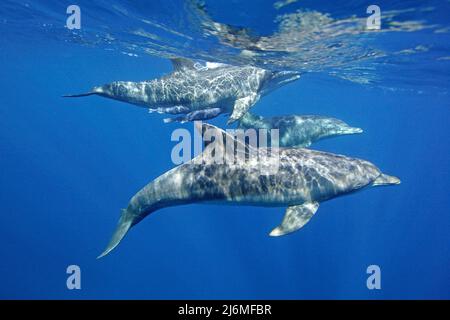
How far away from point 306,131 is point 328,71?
558 inches

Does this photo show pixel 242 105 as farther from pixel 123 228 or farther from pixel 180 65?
pixel 123 228

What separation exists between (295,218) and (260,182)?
50.6 inches

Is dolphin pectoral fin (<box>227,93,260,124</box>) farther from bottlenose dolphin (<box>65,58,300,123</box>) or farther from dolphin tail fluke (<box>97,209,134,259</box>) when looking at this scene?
dolphin tail fluke (<box>97,209,134,259</box>)

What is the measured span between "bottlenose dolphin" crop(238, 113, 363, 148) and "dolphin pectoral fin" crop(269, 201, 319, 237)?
201 inches

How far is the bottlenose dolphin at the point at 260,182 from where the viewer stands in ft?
32.4

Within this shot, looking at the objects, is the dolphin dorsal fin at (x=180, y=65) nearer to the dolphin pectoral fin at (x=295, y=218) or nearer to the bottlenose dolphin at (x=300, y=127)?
Result: the bottlenose dolphin at (x=300, y=127)

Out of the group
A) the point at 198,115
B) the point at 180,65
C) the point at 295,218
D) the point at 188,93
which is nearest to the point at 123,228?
the point at 198,115

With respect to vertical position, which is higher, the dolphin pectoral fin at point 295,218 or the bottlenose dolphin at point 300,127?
the bottlenose dolphin at point 300,127

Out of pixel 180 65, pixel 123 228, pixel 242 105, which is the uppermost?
pixel 180 65

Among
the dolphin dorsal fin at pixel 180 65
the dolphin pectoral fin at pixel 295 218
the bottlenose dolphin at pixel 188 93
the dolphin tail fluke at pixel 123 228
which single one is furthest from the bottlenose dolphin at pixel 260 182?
the dolphin dorsal fin at pixel 180 65

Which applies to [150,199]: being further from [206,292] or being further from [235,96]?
[206,292]

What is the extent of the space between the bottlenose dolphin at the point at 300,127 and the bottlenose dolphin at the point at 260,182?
4319 millimetres

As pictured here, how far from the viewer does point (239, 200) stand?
10023 millimetres

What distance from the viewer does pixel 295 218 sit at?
31.6 feet
